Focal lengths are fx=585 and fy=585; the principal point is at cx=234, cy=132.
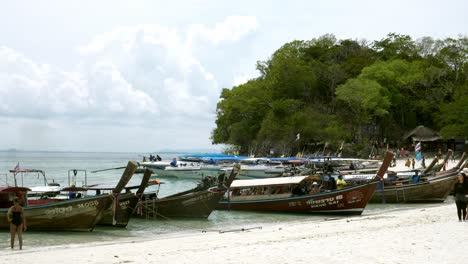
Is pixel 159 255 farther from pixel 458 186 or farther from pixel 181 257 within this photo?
pixel 458 186

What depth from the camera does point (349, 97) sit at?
229ft

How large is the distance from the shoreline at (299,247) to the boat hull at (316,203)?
16.6 ft

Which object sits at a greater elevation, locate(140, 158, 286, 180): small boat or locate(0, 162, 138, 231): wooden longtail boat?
locate(140, 158, 286, 180): small boat

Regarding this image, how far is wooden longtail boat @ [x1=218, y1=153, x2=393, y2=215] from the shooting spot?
24.8m

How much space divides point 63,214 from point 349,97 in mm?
53315

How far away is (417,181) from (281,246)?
19.9 metres

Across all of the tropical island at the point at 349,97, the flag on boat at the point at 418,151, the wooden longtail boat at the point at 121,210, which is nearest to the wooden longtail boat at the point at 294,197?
the wooden longtail boat at the point at 121,210

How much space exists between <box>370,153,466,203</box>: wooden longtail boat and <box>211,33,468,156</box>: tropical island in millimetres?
31089

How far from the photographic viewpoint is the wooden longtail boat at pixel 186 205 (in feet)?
83.1

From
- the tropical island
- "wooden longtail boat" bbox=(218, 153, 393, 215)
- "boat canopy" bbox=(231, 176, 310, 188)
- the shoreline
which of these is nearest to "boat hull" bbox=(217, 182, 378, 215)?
"wooden longtail boat" bbox=(218, 153, 393, 215)

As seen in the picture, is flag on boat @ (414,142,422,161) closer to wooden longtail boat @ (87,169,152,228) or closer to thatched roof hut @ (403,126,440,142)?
thatched roof hut @ (403,126,440,142)

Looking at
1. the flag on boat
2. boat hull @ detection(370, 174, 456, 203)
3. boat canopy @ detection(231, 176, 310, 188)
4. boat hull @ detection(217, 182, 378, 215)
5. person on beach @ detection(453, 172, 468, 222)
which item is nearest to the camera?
person on beach @ detection(453, 172, 468, 222)

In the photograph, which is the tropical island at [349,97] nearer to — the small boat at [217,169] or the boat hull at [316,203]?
the small boat at [217,169]

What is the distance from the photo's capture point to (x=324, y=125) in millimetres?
74312
